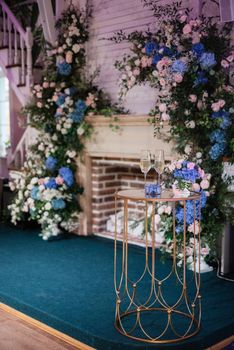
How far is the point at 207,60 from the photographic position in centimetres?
435

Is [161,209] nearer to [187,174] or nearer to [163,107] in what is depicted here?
[163,107]

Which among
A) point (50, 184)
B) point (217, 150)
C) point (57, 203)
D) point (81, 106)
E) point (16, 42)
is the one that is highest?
point (16, 42)

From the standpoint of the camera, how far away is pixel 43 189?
584cm

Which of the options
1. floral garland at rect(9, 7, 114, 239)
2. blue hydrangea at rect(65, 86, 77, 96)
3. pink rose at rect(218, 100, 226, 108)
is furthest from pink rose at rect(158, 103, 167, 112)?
blue hydrangea at rect(65, 86, 77, 96)

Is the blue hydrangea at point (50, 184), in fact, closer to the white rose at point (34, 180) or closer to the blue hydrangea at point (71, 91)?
the white rose at point (34, 180)

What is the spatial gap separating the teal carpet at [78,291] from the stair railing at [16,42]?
2.34 meters

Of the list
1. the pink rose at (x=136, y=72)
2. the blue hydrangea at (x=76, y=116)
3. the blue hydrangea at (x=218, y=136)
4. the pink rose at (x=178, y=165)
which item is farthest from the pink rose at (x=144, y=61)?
the pink rose at (x=178, y=165)

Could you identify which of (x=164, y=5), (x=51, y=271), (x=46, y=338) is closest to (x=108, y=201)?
(x=51, y=271)

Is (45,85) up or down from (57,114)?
up

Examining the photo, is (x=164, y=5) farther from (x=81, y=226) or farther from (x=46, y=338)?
(x=46, y=338)

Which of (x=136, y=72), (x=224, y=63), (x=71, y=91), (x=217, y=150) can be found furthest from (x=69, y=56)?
(x=217, y=150)

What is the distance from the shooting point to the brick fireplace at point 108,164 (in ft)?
17.7

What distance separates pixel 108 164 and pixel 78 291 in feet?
8.26

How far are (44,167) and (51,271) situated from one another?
1.65 m
